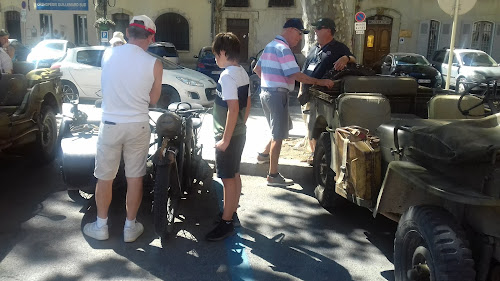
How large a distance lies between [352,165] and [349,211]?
1.37 m

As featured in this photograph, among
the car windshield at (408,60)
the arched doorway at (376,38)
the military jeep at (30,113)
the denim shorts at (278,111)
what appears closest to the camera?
the military jeep at (30,113)

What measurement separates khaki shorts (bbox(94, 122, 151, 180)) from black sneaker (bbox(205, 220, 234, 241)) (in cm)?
79

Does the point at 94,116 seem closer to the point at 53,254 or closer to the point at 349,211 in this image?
the point at 53,254

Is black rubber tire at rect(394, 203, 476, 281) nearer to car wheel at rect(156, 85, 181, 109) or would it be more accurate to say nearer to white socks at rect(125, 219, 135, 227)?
white socks at rect(125, 219, 135, 227)

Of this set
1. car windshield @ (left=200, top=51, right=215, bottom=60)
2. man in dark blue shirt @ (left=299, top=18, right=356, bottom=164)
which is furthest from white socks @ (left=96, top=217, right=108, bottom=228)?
car windshield @ (left=200, top=51, right=215, bottom=60)

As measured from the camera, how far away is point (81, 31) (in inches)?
Answer: 1105

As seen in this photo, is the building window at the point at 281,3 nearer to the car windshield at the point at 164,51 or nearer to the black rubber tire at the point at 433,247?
the car windshield at the point at 164,51

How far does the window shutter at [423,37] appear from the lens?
→ 2553 centimetres

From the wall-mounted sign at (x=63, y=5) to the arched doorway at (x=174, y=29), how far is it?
4.13m

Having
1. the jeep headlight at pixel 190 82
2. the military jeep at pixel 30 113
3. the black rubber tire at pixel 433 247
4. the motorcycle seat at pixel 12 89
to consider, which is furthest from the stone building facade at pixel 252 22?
the black rubber tire at pixel 433 247

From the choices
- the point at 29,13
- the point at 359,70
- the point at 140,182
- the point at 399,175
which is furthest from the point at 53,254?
the point at 29,13

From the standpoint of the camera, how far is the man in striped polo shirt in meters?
5.37

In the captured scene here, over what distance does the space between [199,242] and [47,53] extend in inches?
517

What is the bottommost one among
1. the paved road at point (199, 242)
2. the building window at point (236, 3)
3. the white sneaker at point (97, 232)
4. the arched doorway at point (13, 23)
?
the paved road at point (199, 242)
